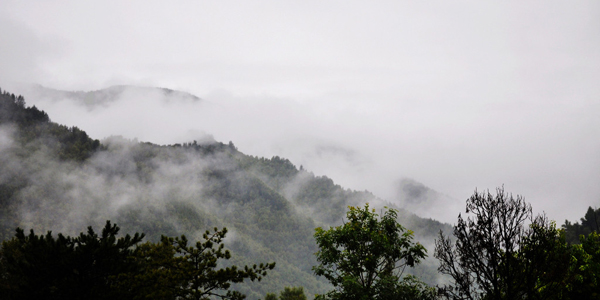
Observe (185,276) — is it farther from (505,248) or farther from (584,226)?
(584,226)

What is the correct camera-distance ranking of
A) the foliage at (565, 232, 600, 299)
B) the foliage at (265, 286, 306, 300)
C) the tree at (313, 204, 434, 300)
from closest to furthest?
the tree at (313, 204, 434, 300) < the foliage at (565, 232, 600, 299) < the foliage at (265, 286, 306, 300)

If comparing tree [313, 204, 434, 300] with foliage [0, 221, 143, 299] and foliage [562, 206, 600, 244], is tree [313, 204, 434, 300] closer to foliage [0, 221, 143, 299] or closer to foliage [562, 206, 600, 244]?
foliage [0, 221, 143, 299]

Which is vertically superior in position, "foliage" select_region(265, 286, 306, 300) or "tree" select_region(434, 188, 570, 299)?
"tree" select_region(434, 188, 570, 299)

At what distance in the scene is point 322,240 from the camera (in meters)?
16.1

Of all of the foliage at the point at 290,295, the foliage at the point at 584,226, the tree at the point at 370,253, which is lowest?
the foliage at the point at 290,295

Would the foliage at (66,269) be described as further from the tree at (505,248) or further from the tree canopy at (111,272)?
the tree at (505,248)

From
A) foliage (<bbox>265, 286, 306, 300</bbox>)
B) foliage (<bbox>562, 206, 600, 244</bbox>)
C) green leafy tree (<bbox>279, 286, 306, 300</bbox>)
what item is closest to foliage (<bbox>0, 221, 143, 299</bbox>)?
foliage (<bbox>265, 286, 306, 300</bbox>)

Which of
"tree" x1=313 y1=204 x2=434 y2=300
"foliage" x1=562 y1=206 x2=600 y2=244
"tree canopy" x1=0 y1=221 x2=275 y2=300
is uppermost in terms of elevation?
"foliage" x1=562 y1=206 x2=600 y2=244

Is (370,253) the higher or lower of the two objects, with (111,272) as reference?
higher

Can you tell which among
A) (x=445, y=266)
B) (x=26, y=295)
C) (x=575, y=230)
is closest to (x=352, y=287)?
(x=445, y=266)

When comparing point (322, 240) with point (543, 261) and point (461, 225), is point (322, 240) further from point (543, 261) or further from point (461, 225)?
point (543, 261)

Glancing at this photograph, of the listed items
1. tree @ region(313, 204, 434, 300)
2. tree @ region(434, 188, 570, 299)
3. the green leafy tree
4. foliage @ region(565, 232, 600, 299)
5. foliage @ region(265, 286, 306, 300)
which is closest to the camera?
tree @ region(434, 188, 570, 299)

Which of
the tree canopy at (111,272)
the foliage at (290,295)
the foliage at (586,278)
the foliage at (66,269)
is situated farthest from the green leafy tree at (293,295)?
the foliage at (66,269)

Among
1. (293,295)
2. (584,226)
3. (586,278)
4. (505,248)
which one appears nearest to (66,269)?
(505,248)
